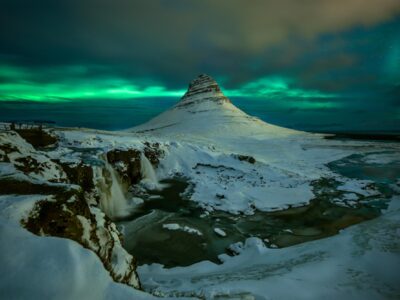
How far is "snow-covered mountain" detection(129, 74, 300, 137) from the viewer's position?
72750 mm

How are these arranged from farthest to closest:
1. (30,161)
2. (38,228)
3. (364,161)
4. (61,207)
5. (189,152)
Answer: (364,161)
(189,152)
(30,161)
(61,207)
(38,228)

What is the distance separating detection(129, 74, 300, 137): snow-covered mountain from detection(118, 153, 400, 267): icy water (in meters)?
48.9

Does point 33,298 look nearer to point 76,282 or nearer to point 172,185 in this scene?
point 76,282

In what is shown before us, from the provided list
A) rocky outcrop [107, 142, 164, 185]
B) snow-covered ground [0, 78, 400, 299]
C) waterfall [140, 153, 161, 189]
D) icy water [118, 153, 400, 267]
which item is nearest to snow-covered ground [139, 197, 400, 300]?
snow-covered ground [0, 78, 400, 299]

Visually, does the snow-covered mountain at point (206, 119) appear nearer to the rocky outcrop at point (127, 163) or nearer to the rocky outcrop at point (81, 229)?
the rocky outcrop at point (127, 163)

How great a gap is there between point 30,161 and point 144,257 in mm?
6025

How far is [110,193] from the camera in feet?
51.6

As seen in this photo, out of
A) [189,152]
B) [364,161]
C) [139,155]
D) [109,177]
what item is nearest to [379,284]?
[109,177]

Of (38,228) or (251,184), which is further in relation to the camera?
(251,184)

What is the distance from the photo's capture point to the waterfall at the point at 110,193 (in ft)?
48.3

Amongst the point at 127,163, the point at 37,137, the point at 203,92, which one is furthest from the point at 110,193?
the point at 203,92

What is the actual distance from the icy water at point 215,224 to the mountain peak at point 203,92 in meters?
92.2

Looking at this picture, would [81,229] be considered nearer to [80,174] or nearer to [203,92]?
[80,174]

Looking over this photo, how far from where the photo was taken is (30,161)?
33.4 ft
